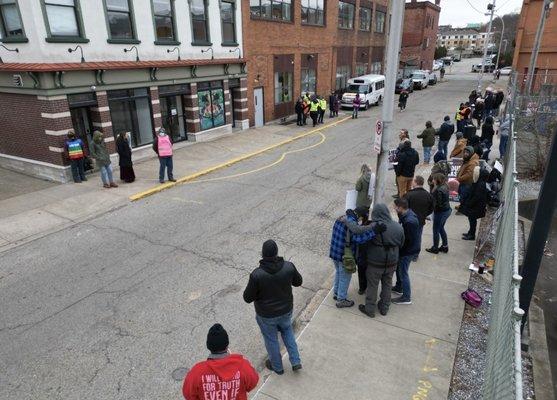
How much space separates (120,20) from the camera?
14.7 metres

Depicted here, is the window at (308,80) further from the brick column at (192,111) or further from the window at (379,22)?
the window at (379,22)

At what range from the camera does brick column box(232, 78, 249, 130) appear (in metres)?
21.9

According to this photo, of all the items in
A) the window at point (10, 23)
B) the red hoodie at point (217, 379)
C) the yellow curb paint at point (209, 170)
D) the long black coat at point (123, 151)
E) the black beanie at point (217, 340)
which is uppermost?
the window at point (10, 23)

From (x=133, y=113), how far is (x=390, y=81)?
11.5 m

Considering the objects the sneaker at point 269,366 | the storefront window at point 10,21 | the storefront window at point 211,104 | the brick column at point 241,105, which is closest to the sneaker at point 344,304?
the sneaker at point 269,366

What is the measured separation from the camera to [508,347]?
11.4ft

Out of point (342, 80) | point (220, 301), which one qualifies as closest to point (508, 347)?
point (220, 301)

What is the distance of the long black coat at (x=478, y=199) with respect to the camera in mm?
8094

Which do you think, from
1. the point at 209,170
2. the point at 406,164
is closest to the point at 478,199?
the point at 406,164

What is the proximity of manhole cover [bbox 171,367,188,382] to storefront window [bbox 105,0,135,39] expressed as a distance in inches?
512

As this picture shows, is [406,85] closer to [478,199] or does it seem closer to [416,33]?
[416,33]

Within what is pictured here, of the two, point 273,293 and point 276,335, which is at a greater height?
point 273,293

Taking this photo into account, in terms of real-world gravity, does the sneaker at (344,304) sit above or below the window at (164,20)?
below

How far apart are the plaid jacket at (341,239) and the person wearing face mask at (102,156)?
30.3 feet
